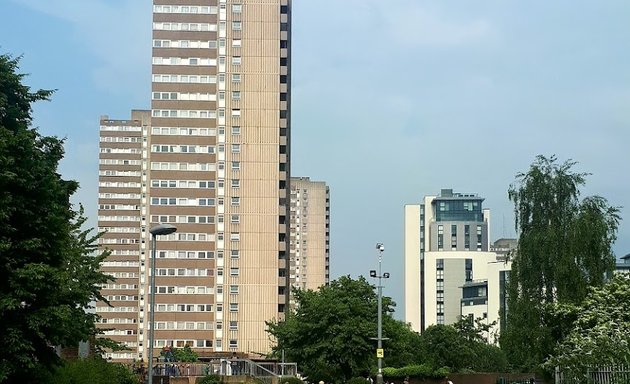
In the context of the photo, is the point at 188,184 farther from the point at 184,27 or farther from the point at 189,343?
the point at 184,27

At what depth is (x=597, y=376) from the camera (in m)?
34.4

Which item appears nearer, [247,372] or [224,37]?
[247,372]

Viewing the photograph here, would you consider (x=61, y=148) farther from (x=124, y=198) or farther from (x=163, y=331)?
(x=124, y=198)

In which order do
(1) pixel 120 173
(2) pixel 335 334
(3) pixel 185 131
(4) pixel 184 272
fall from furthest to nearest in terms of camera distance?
1. (1) pixel 120 173
2. (3) pixel 185 131
3. (4) pixel 184 272
4. (2) pixel 335 334

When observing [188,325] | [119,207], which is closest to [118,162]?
[119,207]

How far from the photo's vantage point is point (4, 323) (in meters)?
31.3

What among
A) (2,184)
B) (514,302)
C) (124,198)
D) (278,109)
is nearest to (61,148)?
(2,184)

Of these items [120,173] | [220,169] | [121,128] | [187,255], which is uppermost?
[121,128]

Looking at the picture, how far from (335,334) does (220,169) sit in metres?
47.6

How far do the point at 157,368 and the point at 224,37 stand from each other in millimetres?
57999

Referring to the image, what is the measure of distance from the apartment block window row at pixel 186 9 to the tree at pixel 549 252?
67.2 meters

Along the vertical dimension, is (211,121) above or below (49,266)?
above

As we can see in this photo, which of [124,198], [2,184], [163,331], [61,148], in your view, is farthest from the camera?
[124,198]

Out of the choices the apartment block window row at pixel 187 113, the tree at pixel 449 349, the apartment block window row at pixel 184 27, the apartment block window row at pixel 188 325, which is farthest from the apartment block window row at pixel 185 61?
the tree at pixel 449 349
